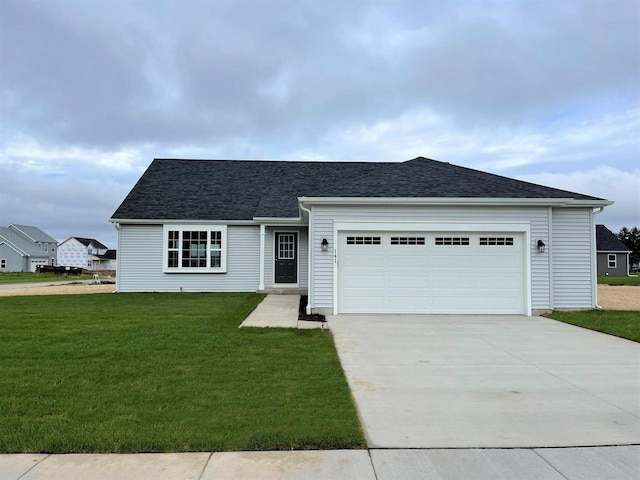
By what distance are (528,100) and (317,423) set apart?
16893 mm

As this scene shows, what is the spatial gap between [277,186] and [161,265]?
19.1 feet

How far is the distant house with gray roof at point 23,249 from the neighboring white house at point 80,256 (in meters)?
4.56

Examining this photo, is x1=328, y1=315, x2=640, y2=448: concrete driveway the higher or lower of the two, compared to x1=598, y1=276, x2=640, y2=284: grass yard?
lower

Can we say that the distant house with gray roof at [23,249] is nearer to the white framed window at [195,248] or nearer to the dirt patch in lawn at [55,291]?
the dirt patch in lawn at [55,291]

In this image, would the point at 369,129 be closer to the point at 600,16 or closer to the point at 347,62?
the point at 347,62

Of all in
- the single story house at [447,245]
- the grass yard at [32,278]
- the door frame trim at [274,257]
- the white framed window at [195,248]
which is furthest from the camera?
the grass yard at [32,278]

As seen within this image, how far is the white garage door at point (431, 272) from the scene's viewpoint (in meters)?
11.0

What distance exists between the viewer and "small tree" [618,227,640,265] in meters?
65.4

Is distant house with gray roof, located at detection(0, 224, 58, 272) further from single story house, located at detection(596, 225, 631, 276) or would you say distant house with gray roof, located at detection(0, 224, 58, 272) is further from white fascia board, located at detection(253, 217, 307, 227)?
single story house, located at detection(596, 225, 631, 276)

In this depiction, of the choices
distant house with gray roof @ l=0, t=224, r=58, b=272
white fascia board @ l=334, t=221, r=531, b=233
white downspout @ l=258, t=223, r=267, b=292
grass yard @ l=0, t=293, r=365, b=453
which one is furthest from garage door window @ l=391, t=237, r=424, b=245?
distant house with gray roof @ l=0, t=224, r=58, b=272

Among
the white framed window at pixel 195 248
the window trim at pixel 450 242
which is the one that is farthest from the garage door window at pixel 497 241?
the white framed window at pixel 195 248

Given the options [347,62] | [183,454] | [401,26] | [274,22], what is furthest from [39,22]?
[183,454]

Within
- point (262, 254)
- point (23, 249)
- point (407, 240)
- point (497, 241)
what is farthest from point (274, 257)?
point (23, 249)

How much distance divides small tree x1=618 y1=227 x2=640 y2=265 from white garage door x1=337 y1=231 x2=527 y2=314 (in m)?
68.5
